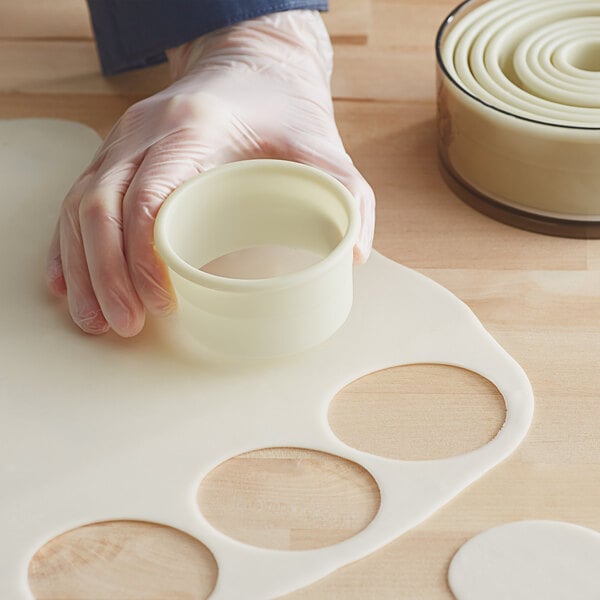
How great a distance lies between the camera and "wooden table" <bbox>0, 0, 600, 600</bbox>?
61 centimetres

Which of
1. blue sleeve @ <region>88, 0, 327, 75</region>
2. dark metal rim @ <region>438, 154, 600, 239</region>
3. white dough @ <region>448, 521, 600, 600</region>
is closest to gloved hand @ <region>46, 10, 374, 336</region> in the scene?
blue sleeve @ <region>88, 0, 327, 75</region>

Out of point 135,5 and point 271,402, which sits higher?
point 135,5

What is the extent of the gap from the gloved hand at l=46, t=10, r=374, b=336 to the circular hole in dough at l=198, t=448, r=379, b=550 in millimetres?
147

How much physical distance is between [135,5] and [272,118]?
0.79ft

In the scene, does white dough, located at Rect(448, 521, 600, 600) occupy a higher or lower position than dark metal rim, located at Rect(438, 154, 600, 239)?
lower

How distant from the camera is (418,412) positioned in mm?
697

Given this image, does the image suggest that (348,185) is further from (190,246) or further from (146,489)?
(146,489)

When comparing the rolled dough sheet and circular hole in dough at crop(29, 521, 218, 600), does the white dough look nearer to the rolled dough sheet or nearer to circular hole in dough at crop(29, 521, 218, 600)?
the rolled dough sheet

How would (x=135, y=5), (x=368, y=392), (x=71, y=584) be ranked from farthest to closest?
(x=135, y=5), (x=368, y=392), (x=71, y=584)

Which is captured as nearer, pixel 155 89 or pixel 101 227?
pixel 101 227

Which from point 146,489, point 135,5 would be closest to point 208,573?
point 146,489

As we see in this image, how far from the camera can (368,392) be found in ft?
2.34

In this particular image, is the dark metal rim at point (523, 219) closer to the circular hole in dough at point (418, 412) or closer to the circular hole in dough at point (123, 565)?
the circular hole in dough at point (418, 412)

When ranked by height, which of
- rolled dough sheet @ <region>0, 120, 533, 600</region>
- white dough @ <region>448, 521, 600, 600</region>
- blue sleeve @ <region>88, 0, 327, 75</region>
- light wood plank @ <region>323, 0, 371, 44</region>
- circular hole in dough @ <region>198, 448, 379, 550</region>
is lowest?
white dough @ <region>448, 521, 600, 600</region>
